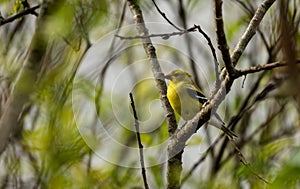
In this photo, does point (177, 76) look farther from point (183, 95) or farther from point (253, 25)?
point (253, 25)

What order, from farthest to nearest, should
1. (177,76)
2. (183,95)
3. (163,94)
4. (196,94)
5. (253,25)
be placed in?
(177,76)
(183,95)
(196,94)
(163,94)
(253,25)

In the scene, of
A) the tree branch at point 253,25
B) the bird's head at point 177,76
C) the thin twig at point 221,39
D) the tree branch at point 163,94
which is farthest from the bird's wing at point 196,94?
the thin twig at point 221,39

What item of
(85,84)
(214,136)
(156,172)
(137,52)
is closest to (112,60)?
(85,84)

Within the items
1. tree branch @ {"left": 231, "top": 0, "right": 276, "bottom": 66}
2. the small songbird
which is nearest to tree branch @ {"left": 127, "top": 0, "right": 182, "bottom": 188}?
tree branch @ {"left": 231, "top": 0, "right": 276, "bottom": 66}

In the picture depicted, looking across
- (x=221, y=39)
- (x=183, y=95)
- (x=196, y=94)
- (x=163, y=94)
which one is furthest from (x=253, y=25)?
(x=183, y=95)

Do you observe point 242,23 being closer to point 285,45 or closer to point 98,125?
point 98,125

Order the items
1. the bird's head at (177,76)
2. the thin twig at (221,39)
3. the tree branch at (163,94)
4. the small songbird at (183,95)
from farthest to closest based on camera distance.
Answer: the bird's head at (177,76) → the small songbird at (183,95) → the tree branch at (163,94) → the thin twig at (221,39)

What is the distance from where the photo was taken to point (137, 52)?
4875mm

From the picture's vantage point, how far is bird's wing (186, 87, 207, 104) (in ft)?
12.5

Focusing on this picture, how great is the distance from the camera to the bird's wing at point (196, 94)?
381 centimetres

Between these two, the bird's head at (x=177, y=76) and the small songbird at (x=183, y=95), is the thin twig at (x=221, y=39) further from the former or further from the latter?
the bird's head at (x=177, y=76)

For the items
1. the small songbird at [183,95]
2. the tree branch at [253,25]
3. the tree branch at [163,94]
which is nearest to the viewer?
the tree branch at [253,25]

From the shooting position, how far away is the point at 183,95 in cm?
420

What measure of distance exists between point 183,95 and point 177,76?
242 mm
